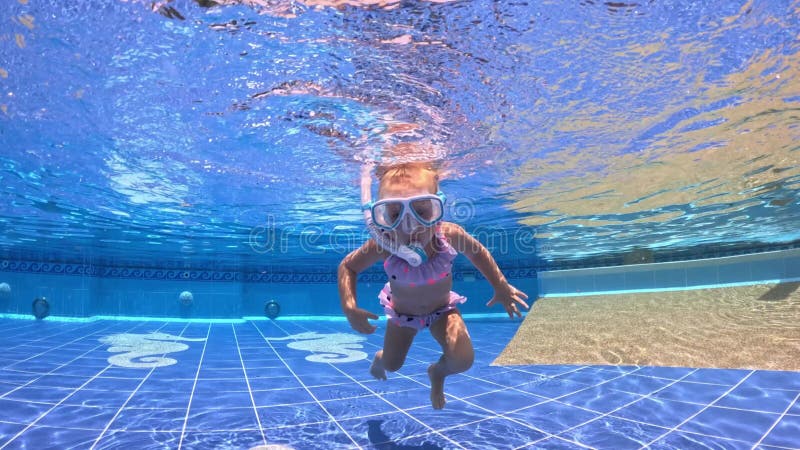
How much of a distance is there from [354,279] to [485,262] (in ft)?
3.83

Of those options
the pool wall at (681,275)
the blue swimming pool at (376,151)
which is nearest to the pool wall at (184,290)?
the pool wall at (681,275)

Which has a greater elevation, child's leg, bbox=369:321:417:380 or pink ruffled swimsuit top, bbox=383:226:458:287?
pink ruffled swimsuit top, bbox=383:226:458:287

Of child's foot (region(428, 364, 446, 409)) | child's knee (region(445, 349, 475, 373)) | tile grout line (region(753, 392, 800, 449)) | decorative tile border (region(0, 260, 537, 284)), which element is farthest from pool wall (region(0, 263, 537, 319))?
child's knee (region(445, 349, 475, 373))

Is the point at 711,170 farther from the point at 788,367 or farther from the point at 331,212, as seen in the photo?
the point at 331,212

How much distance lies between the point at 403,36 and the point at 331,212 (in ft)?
30.2

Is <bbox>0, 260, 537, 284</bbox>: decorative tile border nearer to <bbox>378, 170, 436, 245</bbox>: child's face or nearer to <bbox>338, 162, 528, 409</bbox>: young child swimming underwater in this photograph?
<bbox>338, 162, 528, 409</bbox>: young child swimming underwater

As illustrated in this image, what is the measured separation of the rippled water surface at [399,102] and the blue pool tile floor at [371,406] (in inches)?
154

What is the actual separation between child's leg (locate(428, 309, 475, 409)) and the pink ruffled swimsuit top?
16.3 inches

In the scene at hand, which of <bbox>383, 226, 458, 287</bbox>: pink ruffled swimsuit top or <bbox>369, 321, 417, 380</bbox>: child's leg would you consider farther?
<bbox>369, 321, 417, 380</bbox>: child's leg

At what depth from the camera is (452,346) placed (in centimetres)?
363

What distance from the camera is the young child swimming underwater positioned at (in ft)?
10.4

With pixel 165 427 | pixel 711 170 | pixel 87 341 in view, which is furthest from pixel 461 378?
pixel 87 341

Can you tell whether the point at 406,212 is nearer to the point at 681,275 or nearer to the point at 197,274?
the point at 681,275

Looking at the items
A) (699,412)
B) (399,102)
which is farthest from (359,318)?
(699,412)
